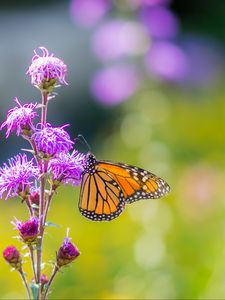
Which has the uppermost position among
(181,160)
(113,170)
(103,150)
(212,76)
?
(212,76)

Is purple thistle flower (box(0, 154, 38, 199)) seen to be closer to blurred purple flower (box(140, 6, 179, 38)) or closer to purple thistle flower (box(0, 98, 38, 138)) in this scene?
purple thistle flower (box(0, 98, 38, 138))

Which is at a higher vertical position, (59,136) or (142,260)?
(142,260)

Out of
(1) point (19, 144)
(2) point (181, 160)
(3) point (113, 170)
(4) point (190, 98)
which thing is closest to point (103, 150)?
(2) point (181, 160)

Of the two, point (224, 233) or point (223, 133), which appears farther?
point (223, 133)

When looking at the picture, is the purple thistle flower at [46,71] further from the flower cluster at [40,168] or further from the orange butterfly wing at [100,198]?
the orange butterfly wing at [100,198]

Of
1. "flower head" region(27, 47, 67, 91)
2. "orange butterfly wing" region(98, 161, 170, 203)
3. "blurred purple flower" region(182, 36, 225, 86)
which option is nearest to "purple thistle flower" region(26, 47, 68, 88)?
"flower head" region(27, 47, 67, 91)

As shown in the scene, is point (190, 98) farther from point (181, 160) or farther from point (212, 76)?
point (181, 160)
